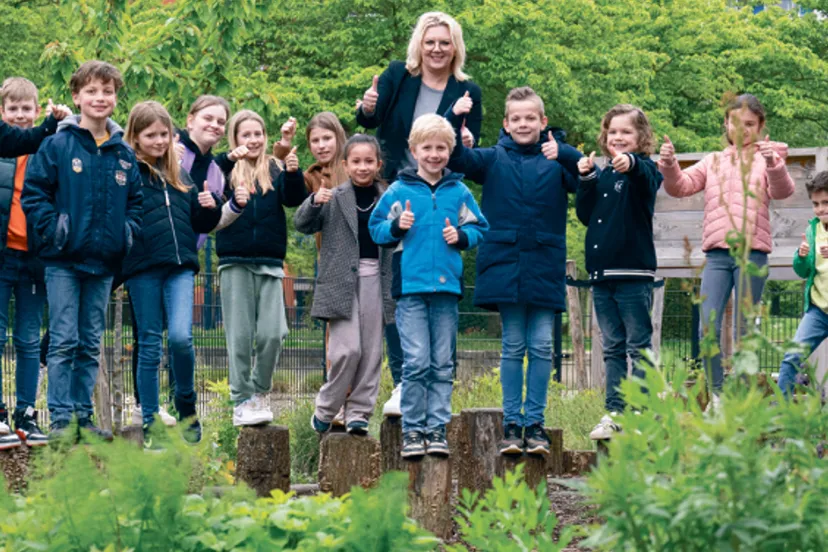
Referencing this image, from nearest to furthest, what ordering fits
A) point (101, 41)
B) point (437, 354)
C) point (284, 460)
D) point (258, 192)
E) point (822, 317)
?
point (437, 354)
point (284, 460)
point (258, 192)
point (822, 317)
point (101, 41)

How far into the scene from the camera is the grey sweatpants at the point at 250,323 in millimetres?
7363

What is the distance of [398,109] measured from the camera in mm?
7527

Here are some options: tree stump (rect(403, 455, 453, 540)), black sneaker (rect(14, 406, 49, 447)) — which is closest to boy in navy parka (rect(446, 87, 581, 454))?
tree stump (rect(403, 455, 453, 540))

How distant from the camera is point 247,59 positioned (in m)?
30.0

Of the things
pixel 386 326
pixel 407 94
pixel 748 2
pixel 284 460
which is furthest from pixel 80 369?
pixel 748 2

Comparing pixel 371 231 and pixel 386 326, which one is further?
pixel 386 326

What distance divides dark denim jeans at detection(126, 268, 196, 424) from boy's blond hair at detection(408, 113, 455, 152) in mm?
1598

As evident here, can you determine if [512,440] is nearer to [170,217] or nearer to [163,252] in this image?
[163,252]

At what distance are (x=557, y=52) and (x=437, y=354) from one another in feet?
74.4

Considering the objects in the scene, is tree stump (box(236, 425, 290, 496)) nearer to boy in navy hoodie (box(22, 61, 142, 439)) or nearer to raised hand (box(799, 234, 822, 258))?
boy in navy hoodie (box(22, 61, 142, 439))

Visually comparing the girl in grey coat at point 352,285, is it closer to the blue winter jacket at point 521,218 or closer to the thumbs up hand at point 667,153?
the blue winter jacket at point 521,218

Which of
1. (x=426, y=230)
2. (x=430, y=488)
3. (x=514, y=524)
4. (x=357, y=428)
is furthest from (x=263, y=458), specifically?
(x=514, y=524)

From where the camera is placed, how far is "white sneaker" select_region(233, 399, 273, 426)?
7098 mm

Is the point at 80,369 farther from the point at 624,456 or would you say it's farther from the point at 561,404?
the point at 561,404
